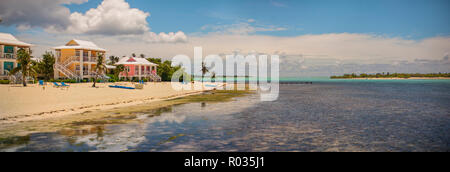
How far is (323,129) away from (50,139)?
40.5 ft

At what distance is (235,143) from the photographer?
10.5 metres

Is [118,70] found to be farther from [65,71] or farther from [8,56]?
[8,56]

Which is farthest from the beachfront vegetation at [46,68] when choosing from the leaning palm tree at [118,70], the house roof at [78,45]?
the leaning palm tree at [118,70]

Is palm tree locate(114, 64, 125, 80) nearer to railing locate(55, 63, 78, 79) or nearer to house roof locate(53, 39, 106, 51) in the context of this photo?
house roof locate(53, 39, 106, 51)

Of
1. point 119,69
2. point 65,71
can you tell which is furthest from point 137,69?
point 65,71

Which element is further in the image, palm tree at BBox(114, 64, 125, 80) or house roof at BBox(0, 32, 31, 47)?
palm tree at BBox(114, 64, 125, 80)

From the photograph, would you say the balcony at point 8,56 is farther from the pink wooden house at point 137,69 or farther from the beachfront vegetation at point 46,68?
the pink wooden house at point 137,69

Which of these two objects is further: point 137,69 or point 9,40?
point 137,69

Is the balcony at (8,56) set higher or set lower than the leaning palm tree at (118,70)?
higher

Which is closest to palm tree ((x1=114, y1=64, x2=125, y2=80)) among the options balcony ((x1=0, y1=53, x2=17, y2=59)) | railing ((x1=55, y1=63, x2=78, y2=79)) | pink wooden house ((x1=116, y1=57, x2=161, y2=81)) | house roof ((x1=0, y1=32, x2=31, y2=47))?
pink wooden house ((x1=116, y1=57, x2=161, y2=81))

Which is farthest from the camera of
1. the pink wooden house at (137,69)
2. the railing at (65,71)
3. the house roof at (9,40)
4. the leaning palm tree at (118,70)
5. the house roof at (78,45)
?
the pink wooden house at (137,69)

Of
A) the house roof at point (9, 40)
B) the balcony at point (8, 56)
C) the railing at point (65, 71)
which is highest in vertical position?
the house roof at point (9, 40)

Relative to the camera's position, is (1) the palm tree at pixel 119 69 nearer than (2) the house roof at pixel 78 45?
No
